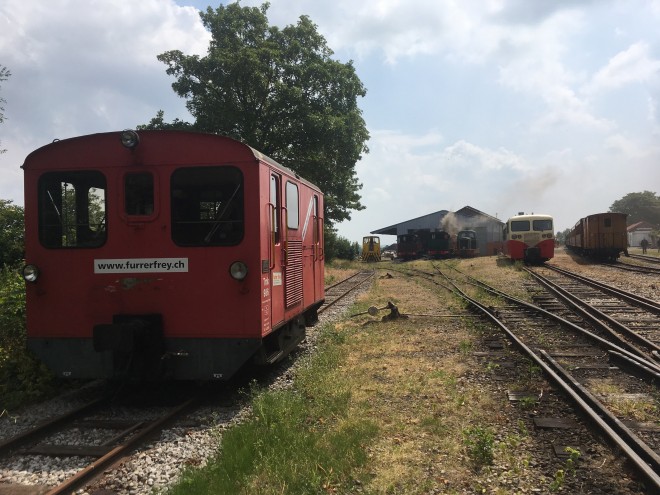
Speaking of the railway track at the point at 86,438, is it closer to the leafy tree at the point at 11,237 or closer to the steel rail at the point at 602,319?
the steel rail at the point at 602,319

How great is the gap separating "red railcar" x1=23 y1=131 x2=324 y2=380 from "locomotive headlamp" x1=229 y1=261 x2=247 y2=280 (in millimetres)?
17

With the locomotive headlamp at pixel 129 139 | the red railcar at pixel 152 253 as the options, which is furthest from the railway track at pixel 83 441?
the locomotive headlamp at pixel 129 139

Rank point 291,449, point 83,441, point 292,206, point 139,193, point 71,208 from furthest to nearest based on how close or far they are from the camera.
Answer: point 292,206 < point 71,208 < point 139,193 < point 83,441 < point 291,449

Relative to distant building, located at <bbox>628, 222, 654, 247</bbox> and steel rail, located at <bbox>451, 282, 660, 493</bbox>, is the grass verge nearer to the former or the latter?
steel rail, located at <bbox>451, 282, 660, 493</bbox>

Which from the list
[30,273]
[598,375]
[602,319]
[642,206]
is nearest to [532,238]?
[602,319]

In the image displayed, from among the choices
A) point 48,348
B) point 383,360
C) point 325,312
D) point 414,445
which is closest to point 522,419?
point 414,445

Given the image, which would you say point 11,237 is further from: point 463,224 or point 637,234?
point 637,234

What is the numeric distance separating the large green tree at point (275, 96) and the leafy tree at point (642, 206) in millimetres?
101239

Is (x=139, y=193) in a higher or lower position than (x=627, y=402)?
higher

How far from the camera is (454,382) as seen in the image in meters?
6.68

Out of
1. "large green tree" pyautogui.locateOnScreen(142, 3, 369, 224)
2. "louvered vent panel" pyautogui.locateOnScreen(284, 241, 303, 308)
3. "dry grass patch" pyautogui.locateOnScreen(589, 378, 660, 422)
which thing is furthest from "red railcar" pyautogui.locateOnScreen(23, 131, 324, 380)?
"large green tree" pyautogui.locateOnScreen(142, 3, 369, 224)

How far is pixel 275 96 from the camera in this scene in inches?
1155

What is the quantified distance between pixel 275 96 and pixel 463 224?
38855mm

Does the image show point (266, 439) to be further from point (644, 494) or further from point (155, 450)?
point (644, 494)
